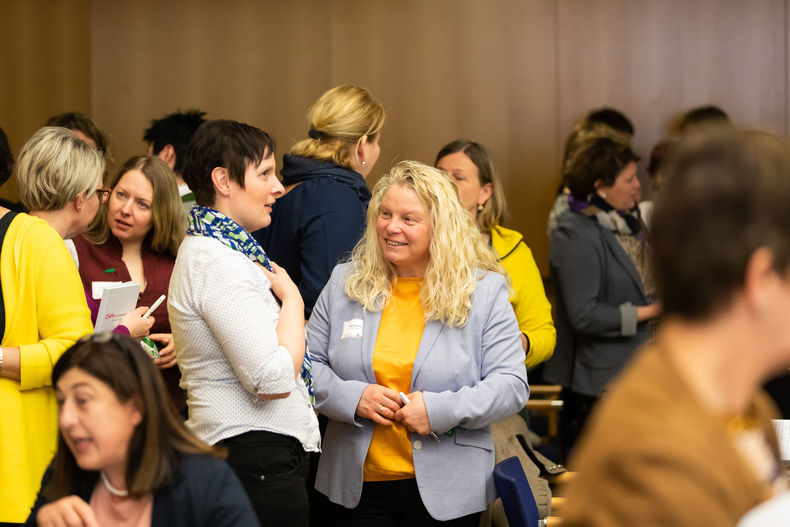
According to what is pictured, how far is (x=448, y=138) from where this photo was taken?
592 centimetres

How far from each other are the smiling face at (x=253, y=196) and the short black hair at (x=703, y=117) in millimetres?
3554

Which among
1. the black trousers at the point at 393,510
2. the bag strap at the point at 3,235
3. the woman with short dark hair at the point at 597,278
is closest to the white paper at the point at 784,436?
the black trousers at the point at 393,510

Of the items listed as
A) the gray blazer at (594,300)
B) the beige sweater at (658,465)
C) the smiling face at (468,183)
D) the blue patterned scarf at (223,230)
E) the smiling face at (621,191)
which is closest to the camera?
the beige sweater at (658,465)

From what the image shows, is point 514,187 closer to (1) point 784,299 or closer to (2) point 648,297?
(2) point 648,297

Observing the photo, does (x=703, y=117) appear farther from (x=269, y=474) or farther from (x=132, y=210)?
(x=269, y=474)

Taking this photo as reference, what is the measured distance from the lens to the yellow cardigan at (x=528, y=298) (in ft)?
12.0

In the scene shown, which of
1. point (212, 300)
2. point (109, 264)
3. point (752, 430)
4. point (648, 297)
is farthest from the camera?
point (648, 297)

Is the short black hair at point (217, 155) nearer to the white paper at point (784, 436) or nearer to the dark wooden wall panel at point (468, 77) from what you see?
the white paper at point (784, 436)

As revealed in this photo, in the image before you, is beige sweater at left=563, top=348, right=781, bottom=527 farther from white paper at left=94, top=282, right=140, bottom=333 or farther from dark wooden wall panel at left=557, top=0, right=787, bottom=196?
dark wooden wall panel at left=557, top=0, right=787, bottom=196

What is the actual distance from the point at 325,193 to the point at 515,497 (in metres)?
1.19

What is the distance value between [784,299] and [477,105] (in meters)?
5.05

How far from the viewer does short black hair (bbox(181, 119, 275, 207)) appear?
246 cm

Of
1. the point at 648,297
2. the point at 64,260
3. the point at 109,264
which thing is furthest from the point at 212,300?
the point at 648,297

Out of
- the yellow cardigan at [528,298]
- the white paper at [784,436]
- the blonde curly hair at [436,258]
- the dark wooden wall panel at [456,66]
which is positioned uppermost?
the dark wooden wall panel at [456,66]
